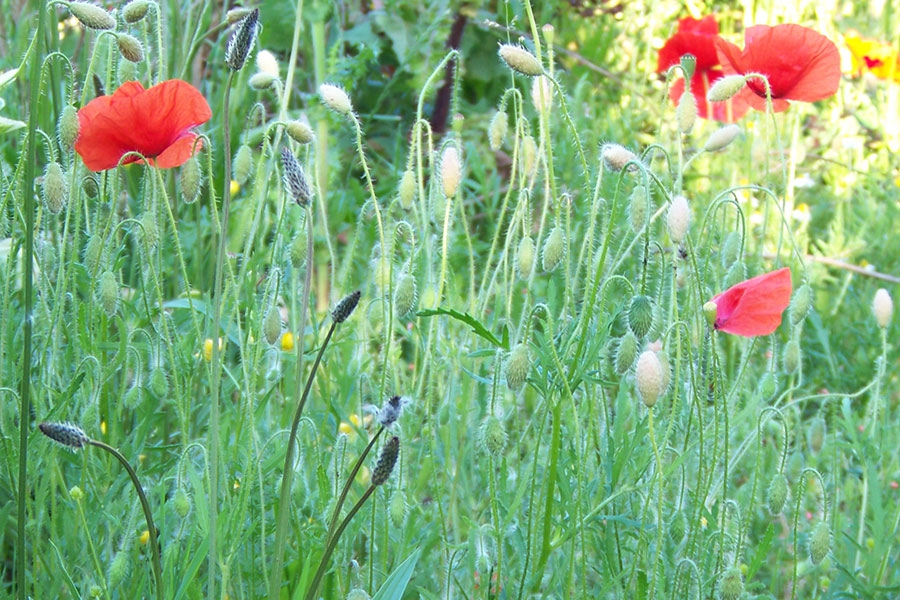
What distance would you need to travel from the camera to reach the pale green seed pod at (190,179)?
4.56ft

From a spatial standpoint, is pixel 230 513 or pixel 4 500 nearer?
pixel 230 513

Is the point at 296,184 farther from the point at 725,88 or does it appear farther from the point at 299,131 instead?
the point at 725,88

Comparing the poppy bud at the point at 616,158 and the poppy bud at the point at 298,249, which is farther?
the poppy bud at the point at 298,249

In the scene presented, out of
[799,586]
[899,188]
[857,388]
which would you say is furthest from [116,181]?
[899,188]

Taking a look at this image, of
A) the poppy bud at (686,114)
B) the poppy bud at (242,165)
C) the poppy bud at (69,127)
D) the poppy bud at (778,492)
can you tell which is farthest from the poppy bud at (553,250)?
the poppy bud at (69,127)

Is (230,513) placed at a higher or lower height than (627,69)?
lower

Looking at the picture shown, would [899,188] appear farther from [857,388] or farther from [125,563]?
[125,563]

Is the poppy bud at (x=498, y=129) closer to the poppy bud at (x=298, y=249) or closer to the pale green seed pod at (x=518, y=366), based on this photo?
the poppy bud at (x=298, y=249)

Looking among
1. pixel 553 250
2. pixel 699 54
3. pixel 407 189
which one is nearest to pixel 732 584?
pixel 553 250

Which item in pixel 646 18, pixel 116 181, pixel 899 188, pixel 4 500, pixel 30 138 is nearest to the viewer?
pixel 30 138

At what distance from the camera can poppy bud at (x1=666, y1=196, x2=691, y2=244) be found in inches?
46.0

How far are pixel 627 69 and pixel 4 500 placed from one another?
117 inches

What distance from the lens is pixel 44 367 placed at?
1.54m

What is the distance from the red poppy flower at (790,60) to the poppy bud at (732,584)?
0.79 metres
